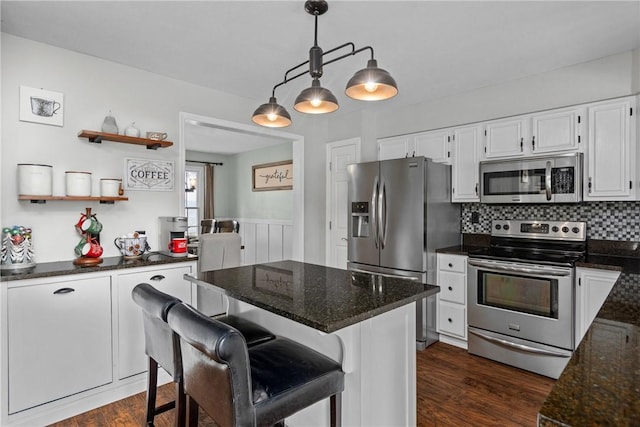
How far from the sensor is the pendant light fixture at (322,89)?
1649mm

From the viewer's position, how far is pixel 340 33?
2367 mm

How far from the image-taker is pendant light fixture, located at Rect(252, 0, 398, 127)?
1.65 metres

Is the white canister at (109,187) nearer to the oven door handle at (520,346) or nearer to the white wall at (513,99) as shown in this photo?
the white wall at (513,99)

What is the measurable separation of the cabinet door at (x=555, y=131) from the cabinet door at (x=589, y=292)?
39.7 inches

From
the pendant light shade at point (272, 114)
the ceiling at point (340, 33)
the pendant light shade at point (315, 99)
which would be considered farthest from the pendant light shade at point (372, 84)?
the ceiling at point (340, 33)

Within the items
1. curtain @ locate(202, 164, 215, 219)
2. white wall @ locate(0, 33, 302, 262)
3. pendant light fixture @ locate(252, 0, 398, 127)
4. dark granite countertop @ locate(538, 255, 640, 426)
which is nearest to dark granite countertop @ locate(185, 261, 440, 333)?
dark granite countertop @ locate(538, 255, 640, 426)

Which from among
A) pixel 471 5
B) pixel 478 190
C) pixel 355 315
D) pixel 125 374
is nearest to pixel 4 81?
pixel 125 374

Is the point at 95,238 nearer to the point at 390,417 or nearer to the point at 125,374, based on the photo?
the point at 125,374

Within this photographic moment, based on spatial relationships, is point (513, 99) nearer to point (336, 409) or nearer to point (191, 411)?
point (336, 409)

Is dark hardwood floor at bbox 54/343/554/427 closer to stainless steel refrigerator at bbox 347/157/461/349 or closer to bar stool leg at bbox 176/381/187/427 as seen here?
stainless steel refrigerator at bbox 347/157/461/349

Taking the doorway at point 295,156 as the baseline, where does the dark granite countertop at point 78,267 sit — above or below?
below

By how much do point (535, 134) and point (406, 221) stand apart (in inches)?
51.9

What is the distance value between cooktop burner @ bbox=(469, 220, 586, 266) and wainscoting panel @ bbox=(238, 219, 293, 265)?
323 centimetres

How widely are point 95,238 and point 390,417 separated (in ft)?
7.78
